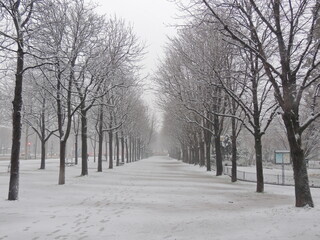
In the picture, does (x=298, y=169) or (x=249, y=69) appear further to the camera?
(x=249, y=69)

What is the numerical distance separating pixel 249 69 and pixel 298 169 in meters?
9.45

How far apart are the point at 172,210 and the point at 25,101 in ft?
88.0

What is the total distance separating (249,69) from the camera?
20.6m

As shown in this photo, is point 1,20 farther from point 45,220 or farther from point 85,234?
point 85,234

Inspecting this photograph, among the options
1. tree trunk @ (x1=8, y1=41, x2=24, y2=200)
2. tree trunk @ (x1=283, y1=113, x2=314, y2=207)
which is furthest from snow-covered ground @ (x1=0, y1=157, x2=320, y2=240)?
tree trunk @ (x1=8, y1=41, x2=24, y2=200)

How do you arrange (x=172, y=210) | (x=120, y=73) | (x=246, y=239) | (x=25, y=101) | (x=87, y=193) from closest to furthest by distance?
(x=246, y=239) < (x=172, y=210) < (x=87, y=193) < (x=120, y=73) < (x=25, y=101)

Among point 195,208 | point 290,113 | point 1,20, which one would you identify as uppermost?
point 1,20

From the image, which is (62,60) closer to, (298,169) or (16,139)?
(16,139)

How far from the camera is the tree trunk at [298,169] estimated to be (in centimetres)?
1189

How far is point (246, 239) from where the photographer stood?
8.05 m

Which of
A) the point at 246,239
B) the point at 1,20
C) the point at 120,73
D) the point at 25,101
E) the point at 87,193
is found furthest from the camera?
the point at 25,101

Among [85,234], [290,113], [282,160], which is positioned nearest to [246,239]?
[85,234]

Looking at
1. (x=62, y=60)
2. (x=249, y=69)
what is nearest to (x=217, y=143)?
(x=249, y=69)

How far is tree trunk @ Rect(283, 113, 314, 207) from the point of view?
11891 mm
